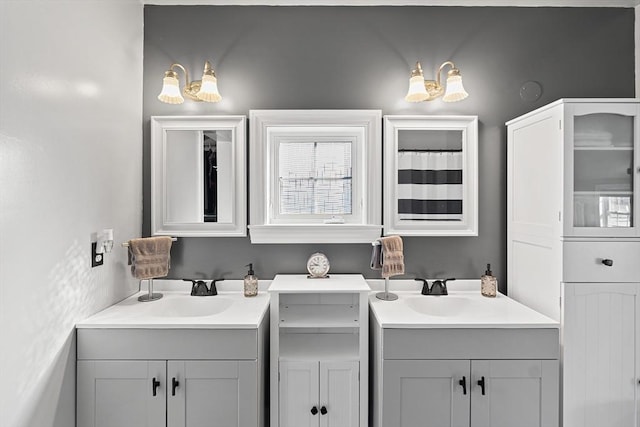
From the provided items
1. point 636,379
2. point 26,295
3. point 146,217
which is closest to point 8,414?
point 26,295

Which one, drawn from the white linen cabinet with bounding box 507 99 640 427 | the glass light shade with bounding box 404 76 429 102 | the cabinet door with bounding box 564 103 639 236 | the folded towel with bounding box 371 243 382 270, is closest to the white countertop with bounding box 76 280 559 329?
the folded towel with bounding box 371 243 382 270

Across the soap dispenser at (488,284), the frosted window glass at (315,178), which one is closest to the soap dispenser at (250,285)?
the frosted window glass at (315,178)

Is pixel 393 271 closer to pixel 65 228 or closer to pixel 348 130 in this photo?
pixel 348 130

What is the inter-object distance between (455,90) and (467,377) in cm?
150

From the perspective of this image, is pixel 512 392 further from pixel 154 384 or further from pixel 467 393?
pixel 154 384

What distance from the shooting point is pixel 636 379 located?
1738mm

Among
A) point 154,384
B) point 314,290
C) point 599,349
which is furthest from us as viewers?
point 314,290

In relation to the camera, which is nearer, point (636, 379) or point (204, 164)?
point (636, 379)

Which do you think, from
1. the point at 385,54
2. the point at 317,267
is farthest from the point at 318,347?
the point at 385,54

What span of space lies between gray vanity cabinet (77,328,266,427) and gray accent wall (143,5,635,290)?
3.98 ft

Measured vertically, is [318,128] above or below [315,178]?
above

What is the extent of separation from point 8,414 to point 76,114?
3.95 feet

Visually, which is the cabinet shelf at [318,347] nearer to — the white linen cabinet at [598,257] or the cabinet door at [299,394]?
the cabinet door at [299,394]

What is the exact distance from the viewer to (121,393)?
1641 mm
